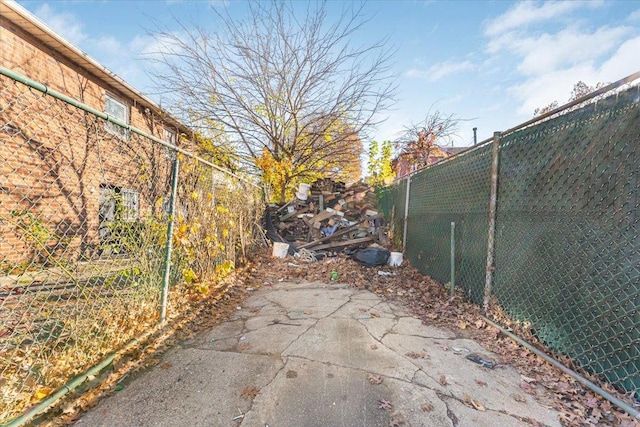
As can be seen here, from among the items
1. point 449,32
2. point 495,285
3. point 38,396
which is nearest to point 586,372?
point 495,285

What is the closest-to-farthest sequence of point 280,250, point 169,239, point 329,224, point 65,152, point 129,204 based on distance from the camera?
point 129,204
point 169,239
point 65,152
point 280,250
point 329,224

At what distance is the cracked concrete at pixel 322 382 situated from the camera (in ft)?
5.72

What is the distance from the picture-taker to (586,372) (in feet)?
6.86

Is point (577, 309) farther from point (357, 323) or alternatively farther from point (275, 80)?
point (275, 80)

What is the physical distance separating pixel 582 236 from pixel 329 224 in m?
6.15

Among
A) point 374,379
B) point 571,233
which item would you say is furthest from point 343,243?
point 571,233

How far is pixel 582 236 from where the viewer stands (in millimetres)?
2148

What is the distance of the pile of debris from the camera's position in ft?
24.1

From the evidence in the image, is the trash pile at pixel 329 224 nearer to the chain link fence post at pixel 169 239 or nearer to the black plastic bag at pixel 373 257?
the black plastic bag at pixel 373 257

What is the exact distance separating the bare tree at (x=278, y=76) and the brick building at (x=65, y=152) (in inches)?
64.2

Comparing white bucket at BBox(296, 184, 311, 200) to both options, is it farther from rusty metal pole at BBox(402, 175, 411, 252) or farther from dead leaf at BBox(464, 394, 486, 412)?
dead leaf at BBox(464, 394, 486, 412)

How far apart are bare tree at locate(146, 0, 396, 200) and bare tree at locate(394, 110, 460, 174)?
5.66 m

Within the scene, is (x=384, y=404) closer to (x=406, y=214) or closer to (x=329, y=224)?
(x=406, y=214)

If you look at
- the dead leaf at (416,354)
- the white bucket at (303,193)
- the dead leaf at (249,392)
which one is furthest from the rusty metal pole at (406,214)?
the dead leaf at (249,392)
